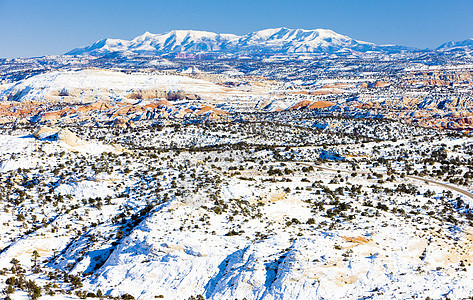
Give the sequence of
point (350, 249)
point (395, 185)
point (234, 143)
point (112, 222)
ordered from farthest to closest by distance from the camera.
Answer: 1. point (234, 143)
2. point (395, 185)
3. point (112, 222)
4. point (350, 249)

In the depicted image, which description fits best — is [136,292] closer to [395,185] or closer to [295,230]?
[295,230]

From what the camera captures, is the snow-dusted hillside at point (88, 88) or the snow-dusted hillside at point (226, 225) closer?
the snow-dusted hillside at point (226, 225)

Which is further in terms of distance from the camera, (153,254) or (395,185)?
(395,185)

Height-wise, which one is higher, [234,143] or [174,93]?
[174,93]

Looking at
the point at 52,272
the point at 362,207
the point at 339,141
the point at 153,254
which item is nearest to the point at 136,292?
the point at 153,254

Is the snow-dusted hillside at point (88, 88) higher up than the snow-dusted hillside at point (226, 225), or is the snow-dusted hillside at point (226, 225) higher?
the snow-dusted hillside at point (88, 88)

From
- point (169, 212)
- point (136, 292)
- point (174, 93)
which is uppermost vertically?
point (174, 93)

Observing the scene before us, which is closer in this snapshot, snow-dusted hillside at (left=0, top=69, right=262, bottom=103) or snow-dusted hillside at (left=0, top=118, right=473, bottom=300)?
snow-dusted hillside at (left=0, top=118, right=473, bottom=300)

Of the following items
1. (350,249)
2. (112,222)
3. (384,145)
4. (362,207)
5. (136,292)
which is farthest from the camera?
(384,145)

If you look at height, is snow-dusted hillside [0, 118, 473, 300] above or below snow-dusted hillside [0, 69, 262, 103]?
below

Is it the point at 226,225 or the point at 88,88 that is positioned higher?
the point at 88,88

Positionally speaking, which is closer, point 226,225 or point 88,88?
point 226,225
